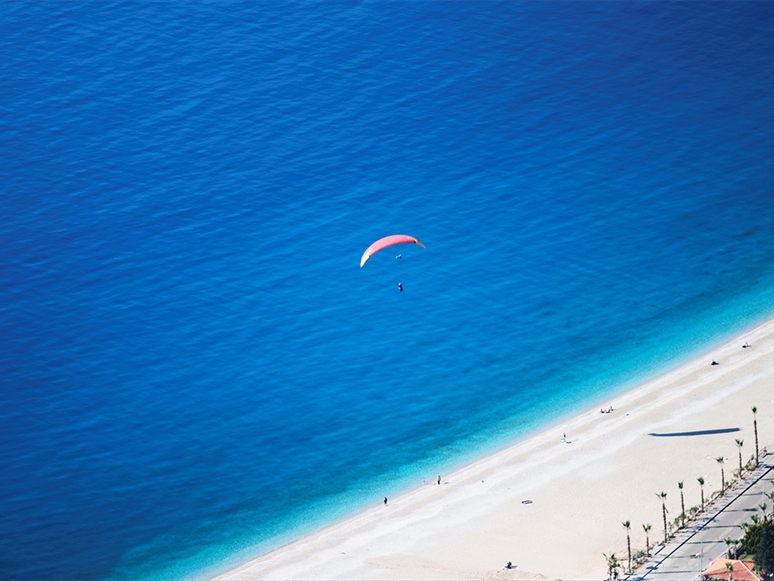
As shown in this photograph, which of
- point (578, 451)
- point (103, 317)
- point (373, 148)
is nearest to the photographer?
point (578, 451)

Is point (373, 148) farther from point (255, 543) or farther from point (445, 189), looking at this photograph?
point (255, 543)

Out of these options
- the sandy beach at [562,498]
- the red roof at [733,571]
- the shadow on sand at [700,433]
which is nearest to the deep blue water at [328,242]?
the sandy beach at [562,498]

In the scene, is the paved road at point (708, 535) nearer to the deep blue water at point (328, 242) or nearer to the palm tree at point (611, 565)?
the palm tree at point (611, 565)

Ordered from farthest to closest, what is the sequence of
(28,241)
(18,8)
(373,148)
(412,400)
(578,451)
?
(18,8) < (373,148) < (28,241) < (412,400) < (578,451)

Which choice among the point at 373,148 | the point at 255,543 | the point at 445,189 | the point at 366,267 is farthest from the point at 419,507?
the point at 373,148

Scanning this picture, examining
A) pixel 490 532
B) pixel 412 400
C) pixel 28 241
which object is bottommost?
pixel 490 532

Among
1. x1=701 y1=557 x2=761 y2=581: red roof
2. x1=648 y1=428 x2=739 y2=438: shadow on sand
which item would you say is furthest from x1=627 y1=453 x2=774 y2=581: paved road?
x1=648 y1=428 x2=739 y2=438: shadow on sand

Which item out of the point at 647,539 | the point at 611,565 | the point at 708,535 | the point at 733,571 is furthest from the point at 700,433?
the point at 611,565

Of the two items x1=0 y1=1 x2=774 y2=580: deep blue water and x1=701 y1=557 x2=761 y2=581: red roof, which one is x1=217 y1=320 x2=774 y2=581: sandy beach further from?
x1=701 y1=557 x2=761 y2=581: red roof
